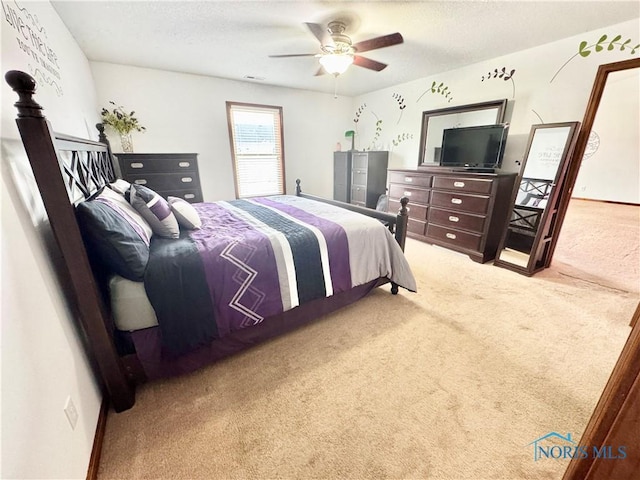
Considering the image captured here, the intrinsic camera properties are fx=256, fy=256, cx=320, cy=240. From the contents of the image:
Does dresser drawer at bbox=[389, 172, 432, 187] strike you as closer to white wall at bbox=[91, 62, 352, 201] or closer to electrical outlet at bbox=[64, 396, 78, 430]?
white wall at bbox=[91, 62, 352, 201]

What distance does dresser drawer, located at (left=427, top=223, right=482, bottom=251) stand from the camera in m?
3.18

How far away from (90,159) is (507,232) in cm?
415

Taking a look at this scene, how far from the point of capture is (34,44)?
1591 mm

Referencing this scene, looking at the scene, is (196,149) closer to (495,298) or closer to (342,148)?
(342,148)

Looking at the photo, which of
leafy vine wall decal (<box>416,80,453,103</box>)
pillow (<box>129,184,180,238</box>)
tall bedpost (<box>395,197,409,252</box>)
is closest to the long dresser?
leafy vine wall decal (<box>416,80,453,103</box>)

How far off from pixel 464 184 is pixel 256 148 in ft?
11.0

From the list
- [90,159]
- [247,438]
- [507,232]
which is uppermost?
[90,159]

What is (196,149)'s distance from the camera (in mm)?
4004

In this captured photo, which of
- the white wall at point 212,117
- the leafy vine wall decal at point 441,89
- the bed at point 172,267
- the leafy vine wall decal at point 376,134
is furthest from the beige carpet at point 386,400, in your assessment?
the leafy vine wall decal at point 376,134

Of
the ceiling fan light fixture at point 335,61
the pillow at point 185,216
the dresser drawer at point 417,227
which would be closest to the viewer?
the pillow at point 185,216

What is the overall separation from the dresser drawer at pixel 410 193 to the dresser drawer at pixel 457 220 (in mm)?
224

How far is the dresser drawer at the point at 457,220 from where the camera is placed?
10.2ft

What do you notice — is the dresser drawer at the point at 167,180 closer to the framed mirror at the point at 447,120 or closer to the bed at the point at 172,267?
the bed at the point at 172,267

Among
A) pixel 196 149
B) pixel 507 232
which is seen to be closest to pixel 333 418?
pixel 507 232
